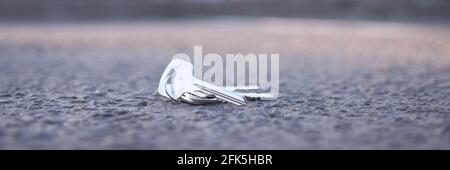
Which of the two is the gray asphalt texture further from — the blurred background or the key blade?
the blurred background

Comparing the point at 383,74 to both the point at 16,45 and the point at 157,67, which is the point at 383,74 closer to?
the point at 157,67

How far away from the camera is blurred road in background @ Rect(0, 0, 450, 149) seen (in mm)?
2793

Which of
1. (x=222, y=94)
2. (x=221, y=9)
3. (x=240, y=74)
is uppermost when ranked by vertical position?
(x=221, y=9)

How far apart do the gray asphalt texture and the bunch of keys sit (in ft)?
0.21

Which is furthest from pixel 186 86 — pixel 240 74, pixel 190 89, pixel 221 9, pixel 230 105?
pixel 221 9

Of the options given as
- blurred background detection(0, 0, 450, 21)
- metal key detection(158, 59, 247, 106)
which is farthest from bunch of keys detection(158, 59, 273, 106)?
blurred background detection(0, 0, 450, 21)

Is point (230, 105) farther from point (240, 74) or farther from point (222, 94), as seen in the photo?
point (240, 74)

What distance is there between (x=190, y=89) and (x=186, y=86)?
0.11 ft

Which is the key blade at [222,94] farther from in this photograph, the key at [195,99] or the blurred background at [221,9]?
the blurred background at [221,9]

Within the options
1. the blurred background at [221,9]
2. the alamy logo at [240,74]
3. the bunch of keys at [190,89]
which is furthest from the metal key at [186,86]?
the blurred background at [221,9]

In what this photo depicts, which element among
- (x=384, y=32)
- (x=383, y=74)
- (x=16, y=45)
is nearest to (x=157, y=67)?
(x=383, y=74)

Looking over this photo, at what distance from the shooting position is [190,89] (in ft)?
11.4

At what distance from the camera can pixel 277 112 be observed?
3510 millimetres

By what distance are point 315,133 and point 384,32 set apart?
10.4 m
